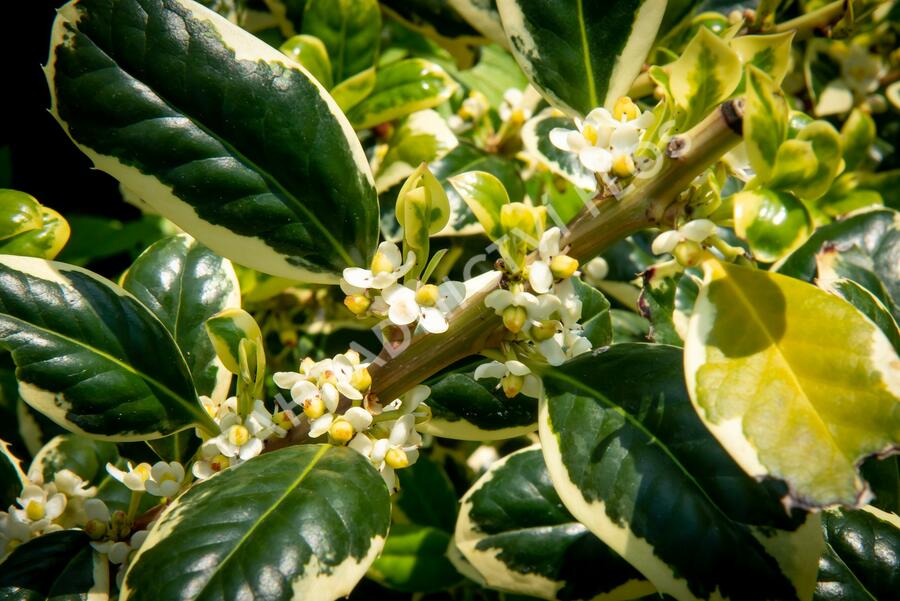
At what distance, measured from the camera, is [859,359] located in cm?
79

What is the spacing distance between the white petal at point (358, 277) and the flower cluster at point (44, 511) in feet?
2.07

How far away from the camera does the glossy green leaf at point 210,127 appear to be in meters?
0.94

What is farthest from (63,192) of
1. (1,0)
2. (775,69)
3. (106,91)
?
(775,69)

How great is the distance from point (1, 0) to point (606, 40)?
1.77 metres

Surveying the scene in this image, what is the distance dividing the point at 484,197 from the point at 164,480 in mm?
628

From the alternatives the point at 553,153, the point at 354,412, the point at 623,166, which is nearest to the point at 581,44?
the point at 623,166

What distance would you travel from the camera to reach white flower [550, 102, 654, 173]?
93 centimetres

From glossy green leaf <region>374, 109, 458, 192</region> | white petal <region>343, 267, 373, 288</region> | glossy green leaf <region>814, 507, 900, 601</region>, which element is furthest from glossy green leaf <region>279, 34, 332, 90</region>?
glossy green leaf <region>814, 507, 900, 601</region>

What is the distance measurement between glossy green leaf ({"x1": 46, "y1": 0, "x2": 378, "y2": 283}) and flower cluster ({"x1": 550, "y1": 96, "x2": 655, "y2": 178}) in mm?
302

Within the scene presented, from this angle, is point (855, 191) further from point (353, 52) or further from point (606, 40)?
point (353, 52)

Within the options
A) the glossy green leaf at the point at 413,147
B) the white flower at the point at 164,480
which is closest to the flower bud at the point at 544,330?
the white flower at the point at 164,480

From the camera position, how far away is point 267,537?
33.0 inches

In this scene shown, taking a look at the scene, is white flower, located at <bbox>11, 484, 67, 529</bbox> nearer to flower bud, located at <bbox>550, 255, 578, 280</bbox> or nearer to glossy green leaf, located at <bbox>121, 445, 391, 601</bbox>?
glossy green leaf, located at <bbox>121, 445, 391, 601</bbox>

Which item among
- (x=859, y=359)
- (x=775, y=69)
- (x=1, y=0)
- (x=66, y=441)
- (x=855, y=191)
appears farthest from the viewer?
(x=1, y=0)
